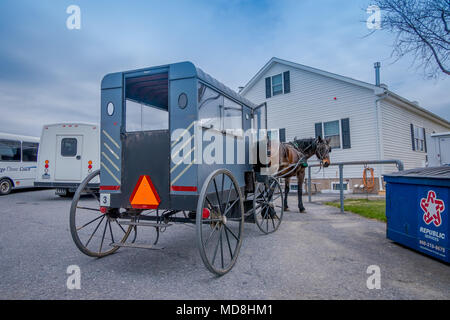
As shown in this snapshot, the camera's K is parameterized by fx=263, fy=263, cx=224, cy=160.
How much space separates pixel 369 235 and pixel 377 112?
9066 mm

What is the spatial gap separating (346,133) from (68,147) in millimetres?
12399

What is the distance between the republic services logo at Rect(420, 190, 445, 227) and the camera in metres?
3.40

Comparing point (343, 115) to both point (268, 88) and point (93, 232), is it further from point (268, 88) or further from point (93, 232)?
point (93, 232)

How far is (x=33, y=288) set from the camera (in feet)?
9.13

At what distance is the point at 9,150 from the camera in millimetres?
13188

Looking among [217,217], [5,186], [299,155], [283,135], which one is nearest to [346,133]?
[283,135]

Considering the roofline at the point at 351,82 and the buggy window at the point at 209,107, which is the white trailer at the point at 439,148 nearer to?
the roofline at the point at 351,82

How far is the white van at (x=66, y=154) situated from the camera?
1036 centimetres

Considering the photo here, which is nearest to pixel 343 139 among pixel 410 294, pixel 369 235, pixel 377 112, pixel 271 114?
pixel 377 112

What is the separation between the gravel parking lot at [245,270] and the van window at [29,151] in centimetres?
1082

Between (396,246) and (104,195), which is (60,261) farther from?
(396,246)

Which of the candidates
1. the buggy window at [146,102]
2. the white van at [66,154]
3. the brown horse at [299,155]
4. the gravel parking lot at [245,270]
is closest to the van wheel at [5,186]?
the white van at [66,154]

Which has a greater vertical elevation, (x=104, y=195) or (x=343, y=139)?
(x=343, y=139)
